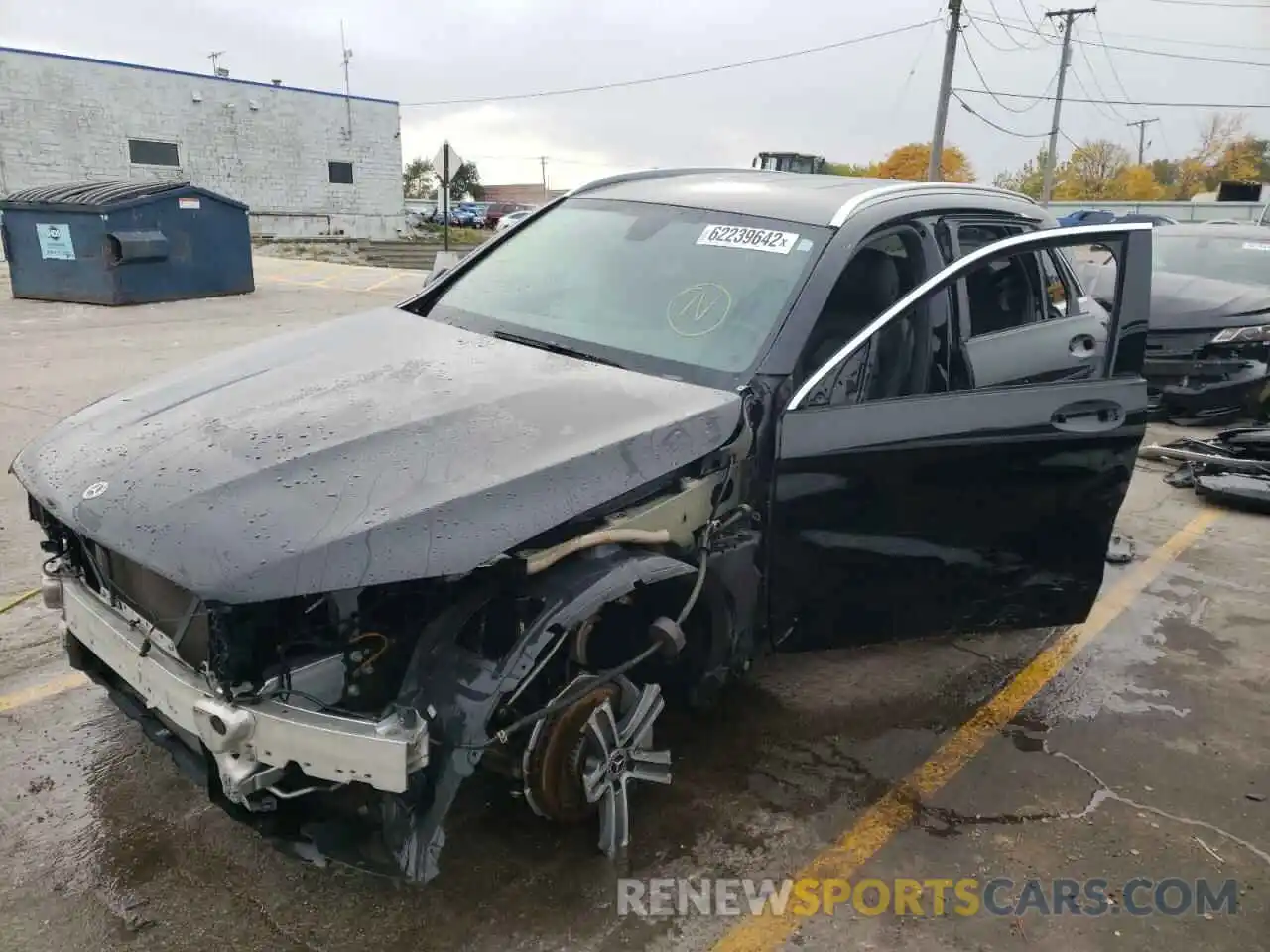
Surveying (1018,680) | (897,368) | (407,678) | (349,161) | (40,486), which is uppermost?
(349,161)

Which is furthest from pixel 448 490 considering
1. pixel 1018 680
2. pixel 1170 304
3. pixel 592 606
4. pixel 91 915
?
pixel 1170 304

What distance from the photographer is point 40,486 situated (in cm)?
→ 247

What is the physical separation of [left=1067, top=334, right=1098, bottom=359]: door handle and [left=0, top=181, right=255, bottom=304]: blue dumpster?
12.4 metres

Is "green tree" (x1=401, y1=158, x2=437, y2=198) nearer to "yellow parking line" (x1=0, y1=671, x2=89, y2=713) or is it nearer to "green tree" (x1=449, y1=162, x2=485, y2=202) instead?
"green tree" (x1=449, y1=162, x2=485, y2=202)

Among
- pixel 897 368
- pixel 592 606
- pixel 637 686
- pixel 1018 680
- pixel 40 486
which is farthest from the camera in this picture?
pixel 1018 680

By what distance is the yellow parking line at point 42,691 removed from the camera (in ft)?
11.0

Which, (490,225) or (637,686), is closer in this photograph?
(637,686)

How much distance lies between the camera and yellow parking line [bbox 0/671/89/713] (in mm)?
3346

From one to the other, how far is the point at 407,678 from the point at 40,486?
3.73 feet

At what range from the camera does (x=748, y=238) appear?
3.33 metres

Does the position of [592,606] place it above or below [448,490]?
below

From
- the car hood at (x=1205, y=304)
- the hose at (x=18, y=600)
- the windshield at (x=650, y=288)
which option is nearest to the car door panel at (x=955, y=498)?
the windshield at (x=650, y=288)

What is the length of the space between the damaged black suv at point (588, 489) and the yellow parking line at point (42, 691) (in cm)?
82

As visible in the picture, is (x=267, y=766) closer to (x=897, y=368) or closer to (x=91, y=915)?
(x=91, y=915)
